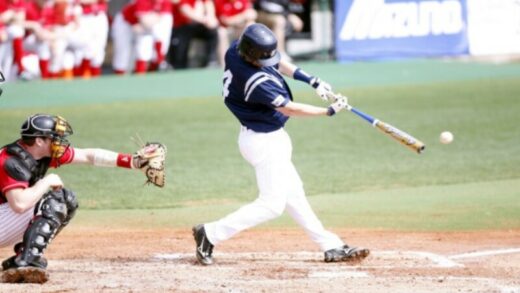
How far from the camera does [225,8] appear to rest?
1977 centimetres

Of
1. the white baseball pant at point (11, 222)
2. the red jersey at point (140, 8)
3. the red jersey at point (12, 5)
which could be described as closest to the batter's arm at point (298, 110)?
the white baseball pant at point (11, 222)

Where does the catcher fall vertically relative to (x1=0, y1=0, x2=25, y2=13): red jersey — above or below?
above

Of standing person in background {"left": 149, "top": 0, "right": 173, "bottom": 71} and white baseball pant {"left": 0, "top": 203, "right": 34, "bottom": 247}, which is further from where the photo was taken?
standing person in background {"left": 149, "top": 0, "right": 173, "bottom": 71}

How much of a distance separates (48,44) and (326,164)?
741 centimetres

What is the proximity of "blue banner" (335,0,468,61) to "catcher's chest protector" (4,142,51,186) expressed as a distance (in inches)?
504

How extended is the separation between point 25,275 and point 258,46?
208 centimetres

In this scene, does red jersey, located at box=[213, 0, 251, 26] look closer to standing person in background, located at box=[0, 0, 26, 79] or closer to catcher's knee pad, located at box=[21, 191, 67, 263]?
standing person in background, located at box=[0, 0, 26, 79]

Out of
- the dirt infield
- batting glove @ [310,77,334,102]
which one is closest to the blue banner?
the dirt infield

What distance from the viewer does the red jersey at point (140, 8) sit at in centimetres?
1922

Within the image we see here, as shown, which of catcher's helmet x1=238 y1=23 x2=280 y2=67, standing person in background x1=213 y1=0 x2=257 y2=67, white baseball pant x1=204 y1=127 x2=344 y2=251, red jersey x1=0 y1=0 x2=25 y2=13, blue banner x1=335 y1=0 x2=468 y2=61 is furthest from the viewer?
standing person in background x1=213 y1=0 x2=257 y2=67

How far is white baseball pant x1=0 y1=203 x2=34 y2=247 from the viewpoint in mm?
7230

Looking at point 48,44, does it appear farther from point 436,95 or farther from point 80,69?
point 436,95

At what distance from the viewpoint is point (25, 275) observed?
7066 millimetres

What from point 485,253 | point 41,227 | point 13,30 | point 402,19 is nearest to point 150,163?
point 41,227
